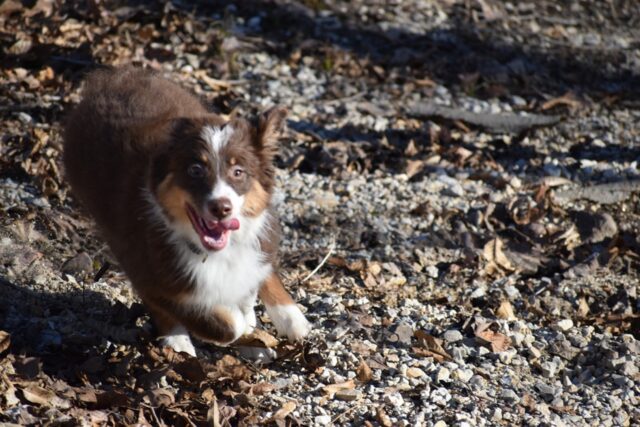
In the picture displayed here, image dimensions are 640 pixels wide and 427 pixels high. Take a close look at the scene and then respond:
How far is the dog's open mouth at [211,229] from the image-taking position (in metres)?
5.29

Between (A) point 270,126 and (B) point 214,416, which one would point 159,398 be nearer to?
(B) point 214,416

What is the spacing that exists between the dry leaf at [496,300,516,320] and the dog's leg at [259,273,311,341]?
131cm

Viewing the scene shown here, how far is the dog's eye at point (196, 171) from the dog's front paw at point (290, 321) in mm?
1077

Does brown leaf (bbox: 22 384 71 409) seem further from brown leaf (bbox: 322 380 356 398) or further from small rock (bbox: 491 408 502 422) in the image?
small rock (bbox: 491 408 502 422)

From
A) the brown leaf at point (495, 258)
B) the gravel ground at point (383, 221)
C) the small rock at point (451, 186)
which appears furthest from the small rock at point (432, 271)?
the small rock at point (451, 186)

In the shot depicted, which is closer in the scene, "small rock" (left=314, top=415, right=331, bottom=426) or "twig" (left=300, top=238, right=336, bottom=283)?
"small rock" (left=314, top=415, right=331, bottom=426)

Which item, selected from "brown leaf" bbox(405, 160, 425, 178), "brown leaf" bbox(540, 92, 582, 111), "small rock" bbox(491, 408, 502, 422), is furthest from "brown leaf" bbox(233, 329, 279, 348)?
"brown leaf" bbox(540, 92, 582, 111)

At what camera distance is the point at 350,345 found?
5941 millimetres

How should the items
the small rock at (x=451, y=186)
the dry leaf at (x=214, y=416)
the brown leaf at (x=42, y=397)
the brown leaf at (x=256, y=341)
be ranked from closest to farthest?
the brown leaf at (x=42, y=397), the dry leaf at (x=214, y=416), the brown leaf at (x=256, y=341), the small rock at (x=451, y=186)

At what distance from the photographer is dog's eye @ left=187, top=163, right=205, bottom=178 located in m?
5.24

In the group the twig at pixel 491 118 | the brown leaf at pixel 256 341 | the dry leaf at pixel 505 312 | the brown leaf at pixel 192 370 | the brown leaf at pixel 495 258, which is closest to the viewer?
the brown leaf at pixel 192 370

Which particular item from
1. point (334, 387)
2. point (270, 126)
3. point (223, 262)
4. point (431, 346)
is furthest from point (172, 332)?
point (431, 346)

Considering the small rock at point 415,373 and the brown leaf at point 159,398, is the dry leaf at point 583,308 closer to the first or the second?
the small rock at point 415,373

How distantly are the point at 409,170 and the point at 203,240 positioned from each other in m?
3.25
